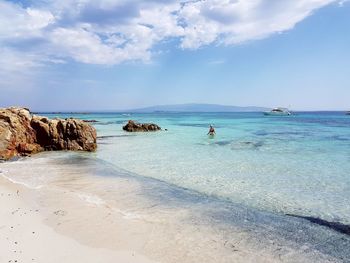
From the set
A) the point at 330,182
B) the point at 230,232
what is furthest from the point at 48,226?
the point at 330,182

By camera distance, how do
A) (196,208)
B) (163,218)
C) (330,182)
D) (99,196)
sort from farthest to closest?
(330,182) < (99,196) < (196,208) < (163,218)

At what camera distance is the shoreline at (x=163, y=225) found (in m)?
8.32

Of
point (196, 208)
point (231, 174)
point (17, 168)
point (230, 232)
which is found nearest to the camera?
point (230, 232)

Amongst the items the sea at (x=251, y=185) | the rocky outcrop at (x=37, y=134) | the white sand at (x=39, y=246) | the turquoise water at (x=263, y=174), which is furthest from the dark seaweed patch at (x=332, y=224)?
the rocky outcrop at (x=37, y=134)

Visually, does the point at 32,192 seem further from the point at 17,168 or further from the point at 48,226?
the point at 17,168

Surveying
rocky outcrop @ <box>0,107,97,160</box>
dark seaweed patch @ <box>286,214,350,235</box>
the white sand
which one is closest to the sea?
dark seaweed patch @ <box>286,214,350,235</box>

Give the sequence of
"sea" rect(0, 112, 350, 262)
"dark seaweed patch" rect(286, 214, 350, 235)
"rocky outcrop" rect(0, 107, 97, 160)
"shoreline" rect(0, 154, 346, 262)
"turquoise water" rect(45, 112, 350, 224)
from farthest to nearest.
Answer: "rocky outcrop" rect(0, 107, 97, 160) → "turquoise water" rect(45, 112, 350, 224) → "sea" rect(0, 112, 350, 262) → "dark seaweed patch" rect(286, 214, 350, 235) → "shoreline" rect(0, 154, 346, 262)

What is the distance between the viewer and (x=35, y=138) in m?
28.6

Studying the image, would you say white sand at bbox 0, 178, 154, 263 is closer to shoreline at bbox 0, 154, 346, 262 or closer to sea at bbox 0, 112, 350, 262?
shoreline at bbox 0, 154, 346, 262

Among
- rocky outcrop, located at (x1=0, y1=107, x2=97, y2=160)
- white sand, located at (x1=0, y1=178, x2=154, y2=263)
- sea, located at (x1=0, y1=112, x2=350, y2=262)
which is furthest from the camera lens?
rocky outcrop, located at (x1=0, y1=107, x2=97, y2=160)

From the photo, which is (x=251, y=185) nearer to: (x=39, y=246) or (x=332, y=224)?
(x=332, y=224)

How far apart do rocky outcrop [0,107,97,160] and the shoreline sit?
38.2ft

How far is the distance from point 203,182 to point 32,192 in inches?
299

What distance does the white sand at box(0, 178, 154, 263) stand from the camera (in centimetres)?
767
